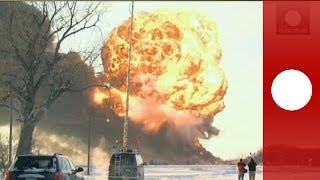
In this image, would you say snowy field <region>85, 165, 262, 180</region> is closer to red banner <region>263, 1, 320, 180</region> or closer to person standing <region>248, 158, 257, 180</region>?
person standing <region>248, 158, 257, 180</region>

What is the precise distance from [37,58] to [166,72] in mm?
989

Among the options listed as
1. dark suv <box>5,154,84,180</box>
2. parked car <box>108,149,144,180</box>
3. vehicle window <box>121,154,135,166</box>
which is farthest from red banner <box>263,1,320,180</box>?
dark suv <box>5,154,84,180</box>

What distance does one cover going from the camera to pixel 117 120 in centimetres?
373

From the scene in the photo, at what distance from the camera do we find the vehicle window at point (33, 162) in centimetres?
426

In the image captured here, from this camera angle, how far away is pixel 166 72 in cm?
354

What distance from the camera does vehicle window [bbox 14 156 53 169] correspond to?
426 centimetres

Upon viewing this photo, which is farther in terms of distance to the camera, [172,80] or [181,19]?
[172,80]

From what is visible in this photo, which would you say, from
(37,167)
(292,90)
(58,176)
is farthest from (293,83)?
(58,176)

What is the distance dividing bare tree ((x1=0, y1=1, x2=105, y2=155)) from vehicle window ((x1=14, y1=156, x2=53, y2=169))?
1.20 feet

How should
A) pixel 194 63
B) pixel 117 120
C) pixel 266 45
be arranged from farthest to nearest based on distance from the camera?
pixel 117 120 → pixel 194 63 → pixel 266 45

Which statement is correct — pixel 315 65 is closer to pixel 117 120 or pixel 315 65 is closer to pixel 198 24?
pixel 198 24

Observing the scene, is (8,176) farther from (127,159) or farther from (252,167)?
(252,167)

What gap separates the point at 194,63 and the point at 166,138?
52cm

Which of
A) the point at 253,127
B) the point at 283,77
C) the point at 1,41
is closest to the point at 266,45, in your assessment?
the point at 283,77
